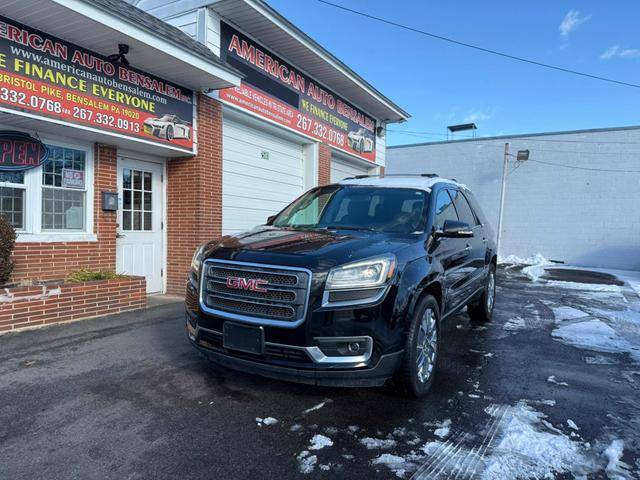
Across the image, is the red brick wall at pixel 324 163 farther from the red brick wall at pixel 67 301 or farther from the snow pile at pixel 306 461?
the snow pile at pixel 306 461

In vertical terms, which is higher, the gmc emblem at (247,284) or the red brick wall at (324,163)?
the red brick wall at (324,163)

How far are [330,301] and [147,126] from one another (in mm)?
5208

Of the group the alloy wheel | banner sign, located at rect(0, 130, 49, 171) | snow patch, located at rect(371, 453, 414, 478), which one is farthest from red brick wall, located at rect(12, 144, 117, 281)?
snow patch, located at rect(371, 453, 414, 478)

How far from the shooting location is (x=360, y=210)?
4.48m

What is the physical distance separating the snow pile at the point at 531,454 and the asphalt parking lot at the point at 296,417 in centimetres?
1

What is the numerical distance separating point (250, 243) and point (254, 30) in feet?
21.2

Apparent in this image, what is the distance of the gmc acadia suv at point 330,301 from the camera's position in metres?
3.05

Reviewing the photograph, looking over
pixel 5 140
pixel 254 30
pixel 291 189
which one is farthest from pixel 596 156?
pixel 5 140

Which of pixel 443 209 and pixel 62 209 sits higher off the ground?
pixel 443 209

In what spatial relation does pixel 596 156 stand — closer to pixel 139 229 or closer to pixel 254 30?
pixel 254 30

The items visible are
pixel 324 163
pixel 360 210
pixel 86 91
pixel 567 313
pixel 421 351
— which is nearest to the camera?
pixel 421 351

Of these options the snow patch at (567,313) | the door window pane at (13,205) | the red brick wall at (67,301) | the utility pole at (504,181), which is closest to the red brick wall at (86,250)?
the door window pane at (13,205)

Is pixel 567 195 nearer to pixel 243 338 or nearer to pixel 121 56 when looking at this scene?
pixel 121 56

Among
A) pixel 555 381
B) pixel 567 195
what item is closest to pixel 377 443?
pixel 555 381
